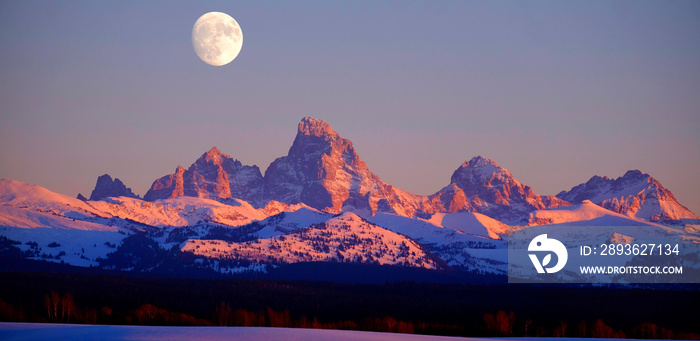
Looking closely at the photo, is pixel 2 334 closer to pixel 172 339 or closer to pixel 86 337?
pixel 86 337

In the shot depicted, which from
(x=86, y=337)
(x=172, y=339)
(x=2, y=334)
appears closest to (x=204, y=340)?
(x=172, y=339)

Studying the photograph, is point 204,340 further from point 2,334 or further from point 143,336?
point 2,334

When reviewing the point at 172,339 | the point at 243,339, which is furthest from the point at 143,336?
the point at 243,339

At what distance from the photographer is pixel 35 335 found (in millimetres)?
197875

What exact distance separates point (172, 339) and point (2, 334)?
116ft

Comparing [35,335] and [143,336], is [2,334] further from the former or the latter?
[143,336]

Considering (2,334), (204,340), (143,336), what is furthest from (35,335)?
(204,340)

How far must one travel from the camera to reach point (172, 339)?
194 meters

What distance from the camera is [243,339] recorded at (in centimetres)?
19912

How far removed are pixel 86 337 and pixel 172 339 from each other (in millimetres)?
16730

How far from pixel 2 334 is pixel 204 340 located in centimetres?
4115

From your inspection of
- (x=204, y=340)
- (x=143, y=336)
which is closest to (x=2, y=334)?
(x=143, y=336)

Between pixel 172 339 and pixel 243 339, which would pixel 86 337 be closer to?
pixel 172 339

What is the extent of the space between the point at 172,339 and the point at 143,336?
791 cm
